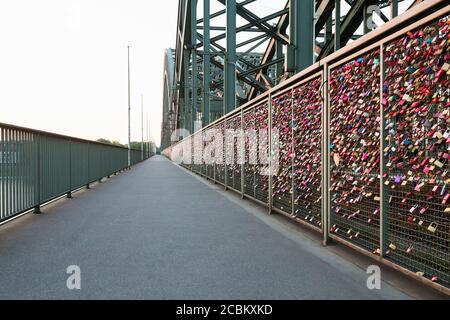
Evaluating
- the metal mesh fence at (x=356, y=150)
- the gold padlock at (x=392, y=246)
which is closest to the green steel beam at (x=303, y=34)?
the metal mesh fence at (x=356, y=150)

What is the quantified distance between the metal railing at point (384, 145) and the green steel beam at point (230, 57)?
10149 mm

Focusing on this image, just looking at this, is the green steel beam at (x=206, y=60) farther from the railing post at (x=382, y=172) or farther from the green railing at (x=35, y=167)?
the railing post at (x=382, y=172)

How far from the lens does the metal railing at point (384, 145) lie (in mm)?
2844

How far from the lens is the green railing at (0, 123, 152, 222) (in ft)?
17.4

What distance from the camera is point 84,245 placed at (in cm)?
441

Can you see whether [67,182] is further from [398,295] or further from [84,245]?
→ [398,295]

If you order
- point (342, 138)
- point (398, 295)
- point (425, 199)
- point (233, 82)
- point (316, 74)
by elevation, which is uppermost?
point (233, 82)

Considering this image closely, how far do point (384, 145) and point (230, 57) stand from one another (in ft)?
41.4

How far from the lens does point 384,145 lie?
11.2 feet

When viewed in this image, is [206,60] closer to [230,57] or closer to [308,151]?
[230,57]

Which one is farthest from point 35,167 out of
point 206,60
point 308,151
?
point 206,60

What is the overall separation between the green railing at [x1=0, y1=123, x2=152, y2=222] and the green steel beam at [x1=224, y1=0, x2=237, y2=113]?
6.84 meters

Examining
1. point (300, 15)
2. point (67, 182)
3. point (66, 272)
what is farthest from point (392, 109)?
point (67, 182)

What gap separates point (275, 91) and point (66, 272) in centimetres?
427
